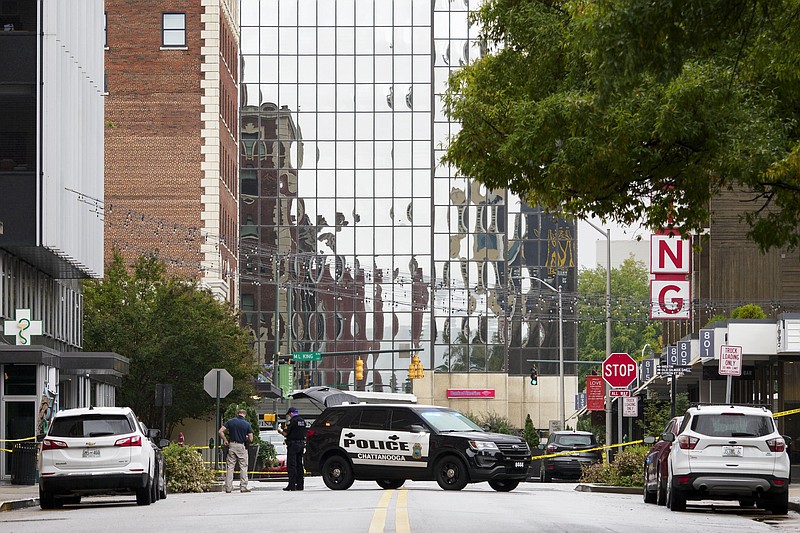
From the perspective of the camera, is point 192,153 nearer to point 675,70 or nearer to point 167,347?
point 167,347

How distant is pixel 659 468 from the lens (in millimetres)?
27031

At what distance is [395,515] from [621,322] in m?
120

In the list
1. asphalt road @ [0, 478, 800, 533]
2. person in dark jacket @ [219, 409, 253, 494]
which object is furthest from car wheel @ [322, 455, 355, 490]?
asphalt road @ [0, 478, 800, 533]

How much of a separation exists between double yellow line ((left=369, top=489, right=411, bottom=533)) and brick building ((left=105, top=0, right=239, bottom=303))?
53.1 metres

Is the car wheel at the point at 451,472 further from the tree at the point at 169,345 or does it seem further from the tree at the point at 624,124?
the tree at the point at 169,345

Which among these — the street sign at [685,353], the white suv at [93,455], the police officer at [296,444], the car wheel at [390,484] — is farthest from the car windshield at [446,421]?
the street sign at [685,353]

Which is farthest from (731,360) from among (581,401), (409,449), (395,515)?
(581,401)

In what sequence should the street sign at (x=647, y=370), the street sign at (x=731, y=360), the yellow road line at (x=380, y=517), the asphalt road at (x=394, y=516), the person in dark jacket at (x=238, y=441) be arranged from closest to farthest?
the yellow road line at (x=380, y=517) < the asphalt road at (x=394, y=516) < the street sign at (x=731, y=360) < the person in dark jacket at (x=238, y=441) < the street sign at (x=647, y=370)

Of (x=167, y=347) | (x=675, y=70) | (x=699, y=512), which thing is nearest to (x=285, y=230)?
(x=167, y=347)

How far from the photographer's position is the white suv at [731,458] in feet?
79.7

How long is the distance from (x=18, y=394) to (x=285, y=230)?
190ft

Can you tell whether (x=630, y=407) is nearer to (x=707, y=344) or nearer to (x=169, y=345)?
(x=707, y=344)

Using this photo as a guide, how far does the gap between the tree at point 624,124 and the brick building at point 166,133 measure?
2131 inches

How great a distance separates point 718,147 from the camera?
2172cm
